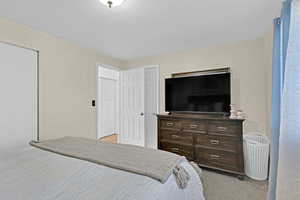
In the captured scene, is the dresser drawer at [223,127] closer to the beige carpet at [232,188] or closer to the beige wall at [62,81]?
the beige carpet at [232,188]

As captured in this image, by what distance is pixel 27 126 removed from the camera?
2363 mm

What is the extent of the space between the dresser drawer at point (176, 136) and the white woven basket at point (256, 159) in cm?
87

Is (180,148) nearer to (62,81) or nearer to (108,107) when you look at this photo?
(62,81)

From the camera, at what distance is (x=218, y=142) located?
2.52 metres

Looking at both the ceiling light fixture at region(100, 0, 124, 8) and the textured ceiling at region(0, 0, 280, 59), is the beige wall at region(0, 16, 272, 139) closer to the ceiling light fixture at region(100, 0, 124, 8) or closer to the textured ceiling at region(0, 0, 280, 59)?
the textured ceiling at region(0, 0, 280, 59)

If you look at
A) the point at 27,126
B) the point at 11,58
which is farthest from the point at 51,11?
the point at 27,126

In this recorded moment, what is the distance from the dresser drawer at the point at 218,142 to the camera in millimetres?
→ 2420

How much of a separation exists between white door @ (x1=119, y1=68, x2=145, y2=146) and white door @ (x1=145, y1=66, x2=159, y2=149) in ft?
0.47

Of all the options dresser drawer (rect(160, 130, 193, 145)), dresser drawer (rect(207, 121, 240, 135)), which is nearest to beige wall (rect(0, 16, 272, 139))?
dresser drawer (rect(207, 121, 240, 135))

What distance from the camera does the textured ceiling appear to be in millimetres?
1819

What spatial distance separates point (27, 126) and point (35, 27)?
1.49 meters

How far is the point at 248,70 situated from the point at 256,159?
1.48 metres

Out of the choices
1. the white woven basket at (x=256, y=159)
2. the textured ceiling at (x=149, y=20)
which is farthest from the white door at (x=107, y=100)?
the white woven basket at (x=256, y=159)

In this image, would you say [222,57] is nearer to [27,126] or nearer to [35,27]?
[35,27]
